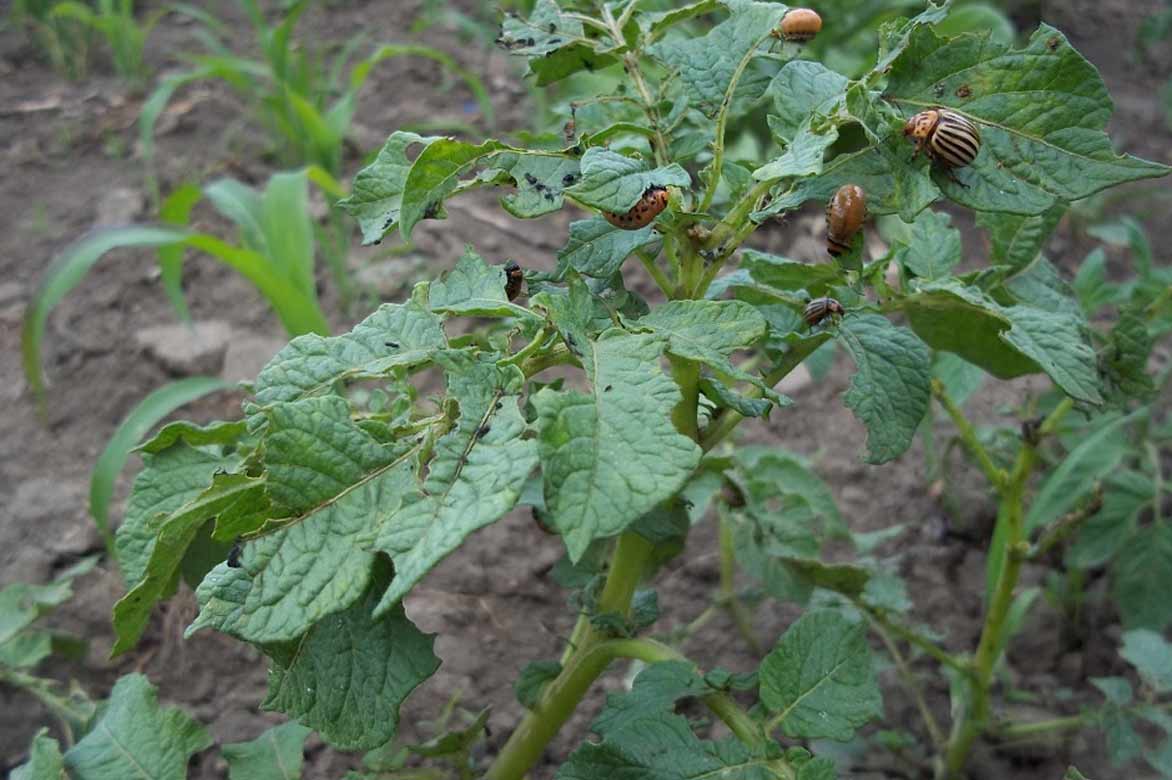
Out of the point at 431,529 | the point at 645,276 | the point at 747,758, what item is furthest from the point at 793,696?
the point at 645,276

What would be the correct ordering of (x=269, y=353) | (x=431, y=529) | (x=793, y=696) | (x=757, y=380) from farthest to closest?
(x=269, y=353) < (x=793, y=696) < (x=757, y=380) < (x=431, y=529)

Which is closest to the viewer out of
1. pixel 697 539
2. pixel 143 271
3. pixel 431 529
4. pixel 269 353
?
pixel 431 529

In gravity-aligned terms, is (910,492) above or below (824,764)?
below

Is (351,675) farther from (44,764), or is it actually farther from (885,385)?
(885,385)

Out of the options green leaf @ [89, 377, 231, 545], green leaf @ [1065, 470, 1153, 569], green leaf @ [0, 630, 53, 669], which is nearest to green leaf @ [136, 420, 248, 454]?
green leaf @ [89, 377, 231, 545]

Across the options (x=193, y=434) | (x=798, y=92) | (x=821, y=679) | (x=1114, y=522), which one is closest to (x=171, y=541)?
(x=193, y=434)

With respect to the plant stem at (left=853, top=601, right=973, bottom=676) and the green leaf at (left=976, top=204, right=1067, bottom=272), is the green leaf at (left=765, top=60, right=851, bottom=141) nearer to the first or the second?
the green leaf at (left=976, top=204, right=1067, bottom=272)

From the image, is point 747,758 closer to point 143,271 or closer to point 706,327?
point 706,327
